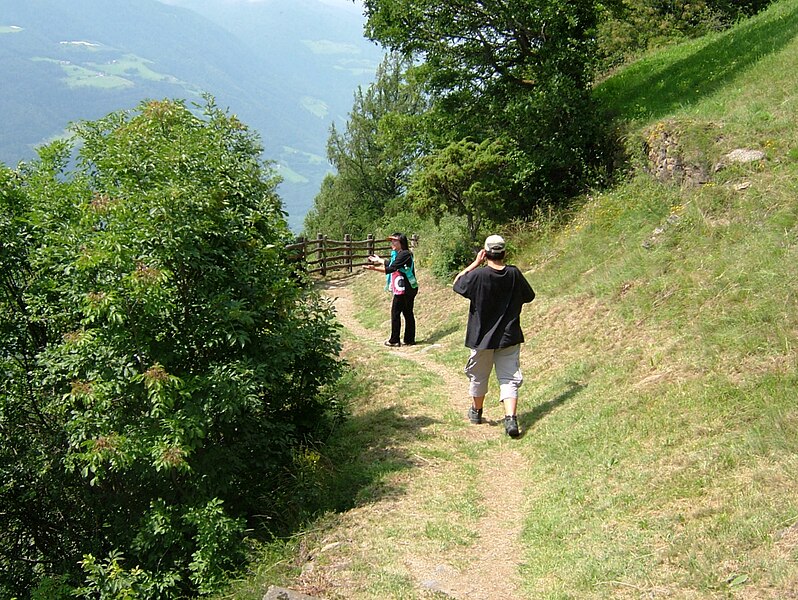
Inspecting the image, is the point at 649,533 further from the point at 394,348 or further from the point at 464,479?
the point at 394,348

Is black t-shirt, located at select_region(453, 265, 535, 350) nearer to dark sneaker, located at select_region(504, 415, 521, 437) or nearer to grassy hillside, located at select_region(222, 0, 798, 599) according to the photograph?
dark sneaker, located at select_region(504, 415, 521, 437)

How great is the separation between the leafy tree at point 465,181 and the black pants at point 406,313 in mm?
2977

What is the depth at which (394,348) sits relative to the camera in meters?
11.6

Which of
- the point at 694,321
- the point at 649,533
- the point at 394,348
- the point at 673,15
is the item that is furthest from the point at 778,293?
the point at 673,15

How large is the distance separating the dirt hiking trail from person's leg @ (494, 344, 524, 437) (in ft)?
0.58

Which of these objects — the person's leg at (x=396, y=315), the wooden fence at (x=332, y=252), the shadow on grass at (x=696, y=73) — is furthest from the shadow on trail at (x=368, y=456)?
the wooden fence at (x=332, y=252)

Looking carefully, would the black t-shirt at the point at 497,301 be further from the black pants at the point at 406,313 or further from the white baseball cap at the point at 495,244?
the black pants at the point at 406,313

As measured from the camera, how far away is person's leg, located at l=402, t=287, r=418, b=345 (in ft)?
36.8

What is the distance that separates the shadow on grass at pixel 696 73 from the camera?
13508mm

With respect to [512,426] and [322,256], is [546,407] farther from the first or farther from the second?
[322,256]

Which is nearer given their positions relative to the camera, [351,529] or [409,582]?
[409,582]

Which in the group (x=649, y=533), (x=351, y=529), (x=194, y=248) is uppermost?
(x=194, y=248)

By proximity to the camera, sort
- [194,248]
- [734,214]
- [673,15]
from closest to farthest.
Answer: [194,248] → [734,214] → [673,15]

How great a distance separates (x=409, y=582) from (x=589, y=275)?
6.61 meters
